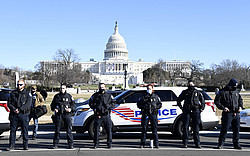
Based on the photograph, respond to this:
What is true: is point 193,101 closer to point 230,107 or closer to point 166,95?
point 230,107

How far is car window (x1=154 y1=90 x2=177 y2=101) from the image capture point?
11.2 metres

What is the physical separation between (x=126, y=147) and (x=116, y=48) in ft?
535

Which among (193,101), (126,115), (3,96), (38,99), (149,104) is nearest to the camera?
(149,104)

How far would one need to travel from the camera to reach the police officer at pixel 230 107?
29.7 feet

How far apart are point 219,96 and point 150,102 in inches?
73.4

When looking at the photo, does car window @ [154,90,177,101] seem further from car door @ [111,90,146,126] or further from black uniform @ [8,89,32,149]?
black uniform @ [8,89,32,149]

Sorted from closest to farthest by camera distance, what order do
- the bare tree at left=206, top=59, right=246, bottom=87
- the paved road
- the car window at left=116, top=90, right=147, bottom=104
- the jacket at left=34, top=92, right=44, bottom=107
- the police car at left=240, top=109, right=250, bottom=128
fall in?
1. the paved road
2. the car window at left=116, top=90, right=147, bottom=104
3. the jacket at left=34, top=92, right=44, bottom=107
4. the police car at left=240, top=109, right=250, bottom=128
5. the bare tree at left=206, top=59, right=246, bottom=87

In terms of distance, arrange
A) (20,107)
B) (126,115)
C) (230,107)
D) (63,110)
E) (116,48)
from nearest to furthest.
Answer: (20,107), (230,107), (63,110), (126,115), (116,48)

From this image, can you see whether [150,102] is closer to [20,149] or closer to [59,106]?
[59,106]

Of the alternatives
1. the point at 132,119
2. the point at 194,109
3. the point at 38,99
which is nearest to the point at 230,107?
the point at 194,109

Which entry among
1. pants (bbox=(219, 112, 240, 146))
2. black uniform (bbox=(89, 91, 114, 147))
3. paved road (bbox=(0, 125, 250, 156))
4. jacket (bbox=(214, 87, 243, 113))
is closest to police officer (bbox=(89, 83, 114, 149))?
black uniform (bbox=(89, 91, 114, 147))

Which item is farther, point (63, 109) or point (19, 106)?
point (63, 109)

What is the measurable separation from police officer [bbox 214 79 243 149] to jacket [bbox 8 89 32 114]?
5039 millimetres

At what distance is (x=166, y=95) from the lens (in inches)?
442
